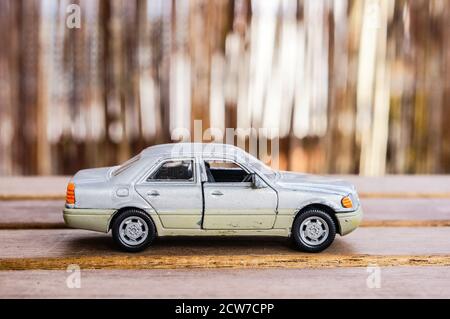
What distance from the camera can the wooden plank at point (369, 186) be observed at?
33.7 feet

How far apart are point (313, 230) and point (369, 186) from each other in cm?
549

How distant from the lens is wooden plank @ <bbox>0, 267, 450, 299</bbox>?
196 inches

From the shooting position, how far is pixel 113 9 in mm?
12188

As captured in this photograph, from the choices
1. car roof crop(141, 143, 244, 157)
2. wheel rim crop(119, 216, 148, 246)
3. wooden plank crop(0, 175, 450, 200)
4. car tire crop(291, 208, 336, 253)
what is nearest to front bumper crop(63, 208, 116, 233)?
wheel rim crop(119, 216, 148, 246)

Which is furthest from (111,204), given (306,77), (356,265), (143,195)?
(306,77)

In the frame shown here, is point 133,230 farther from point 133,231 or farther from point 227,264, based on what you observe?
point 227,264

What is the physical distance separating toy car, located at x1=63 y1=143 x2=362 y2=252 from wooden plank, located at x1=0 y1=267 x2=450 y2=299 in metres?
0.62

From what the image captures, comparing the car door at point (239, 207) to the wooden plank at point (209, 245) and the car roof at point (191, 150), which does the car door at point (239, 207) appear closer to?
the wooden plank at point (209, 245)

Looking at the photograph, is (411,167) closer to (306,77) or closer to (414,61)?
(414,61)

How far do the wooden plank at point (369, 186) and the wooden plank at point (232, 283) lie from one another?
15.4 ft

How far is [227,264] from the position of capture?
Answer: 5855mm

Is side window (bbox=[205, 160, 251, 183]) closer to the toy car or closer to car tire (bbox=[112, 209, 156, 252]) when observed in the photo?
the toy car

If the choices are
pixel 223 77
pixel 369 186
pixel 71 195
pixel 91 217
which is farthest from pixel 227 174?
pixel 223 77

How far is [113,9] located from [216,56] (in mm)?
2321
